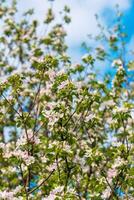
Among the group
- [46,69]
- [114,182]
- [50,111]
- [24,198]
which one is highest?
[46,69]

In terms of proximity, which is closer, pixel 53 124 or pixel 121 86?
pixel 53 124

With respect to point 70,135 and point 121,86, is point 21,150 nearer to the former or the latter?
point 70,135

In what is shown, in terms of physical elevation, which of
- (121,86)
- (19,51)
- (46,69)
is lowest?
(46,69)

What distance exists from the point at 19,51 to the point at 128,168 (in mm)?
10806

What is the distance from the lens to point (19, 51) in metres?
18.9

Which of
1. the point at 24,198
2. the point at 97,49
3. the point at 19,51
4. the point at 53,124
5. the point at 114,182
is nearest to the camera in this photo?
the point at 24,198

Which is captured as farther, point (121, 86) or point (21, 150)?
point (121, 86)

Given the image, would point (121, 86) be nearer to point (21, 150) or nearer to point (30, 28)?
point (21, 150)

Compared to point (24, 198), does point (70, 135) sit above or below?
above

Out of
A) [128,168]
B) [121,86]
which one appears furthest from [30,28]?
[128,168]

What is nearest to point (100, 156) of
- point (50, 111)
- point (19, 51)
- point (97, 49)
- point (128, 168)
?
point (128, 168)

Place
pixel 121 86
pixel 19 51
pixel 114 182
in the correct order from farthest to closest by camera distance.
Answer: pixel 19 51 → pixel 121 86 → pixel 114 182

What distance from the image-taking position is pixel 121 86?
12.7m

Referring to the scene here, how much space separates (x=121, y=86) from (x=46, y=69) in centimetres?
365
